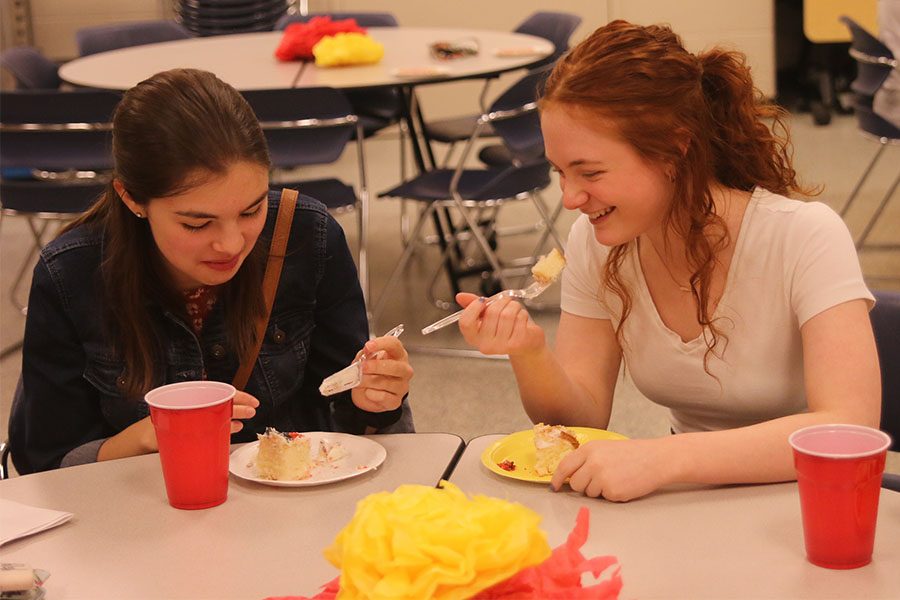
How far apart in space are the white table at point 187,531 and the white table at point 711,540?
143 millimetres

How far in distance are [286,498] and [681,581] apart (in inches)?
20.2

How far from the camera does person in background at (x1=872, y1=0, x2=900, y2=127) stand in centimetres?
432

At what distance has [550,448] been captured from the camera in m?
1.52

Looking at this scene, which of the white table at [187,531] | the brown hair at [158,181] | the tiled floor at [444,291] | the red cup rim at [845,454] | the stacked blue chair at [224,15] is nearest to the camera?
the red cup rim at [845,454]

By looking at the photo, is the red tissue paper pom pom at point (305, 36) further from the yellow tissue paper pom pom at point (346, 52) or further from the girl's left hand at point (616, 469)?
the girl's left hand at point (616, 469)

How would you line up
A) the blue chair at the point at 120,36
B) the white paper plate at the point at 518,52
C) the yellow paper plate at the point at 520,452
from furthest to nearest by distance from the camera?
the blue chair at the point at 120,36
the white paper plate at the point at 518,52
the yellow paper plate at the point at 520,452

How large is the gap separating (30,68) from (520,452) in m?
4.40

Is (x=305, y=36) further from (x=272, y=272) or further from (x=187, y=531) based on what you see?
(x=187, y=531)

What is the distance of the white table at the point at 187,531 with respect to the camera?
128cm

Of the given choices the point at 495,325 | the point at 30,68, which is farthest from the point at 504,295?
the point at 30,68

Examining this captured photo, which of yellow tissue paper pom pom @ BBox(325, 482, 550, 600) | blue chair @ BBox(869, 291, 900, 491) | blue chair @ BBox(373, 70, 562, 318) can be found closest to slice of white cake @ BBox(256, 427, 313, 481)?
yellow tissue paper pom pom @ BBox(325, 482, 550, 600)

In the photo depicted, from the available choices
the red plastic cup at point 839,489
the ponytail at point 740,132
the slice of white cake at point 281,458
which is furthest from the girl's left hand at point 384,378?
the red plastic cup at point 839,489

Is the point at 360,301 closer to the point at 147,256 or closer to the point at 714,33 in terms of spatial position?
the point at 147,256

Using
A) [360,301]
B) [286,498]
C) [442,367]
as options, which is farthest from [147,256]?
[442,367]
